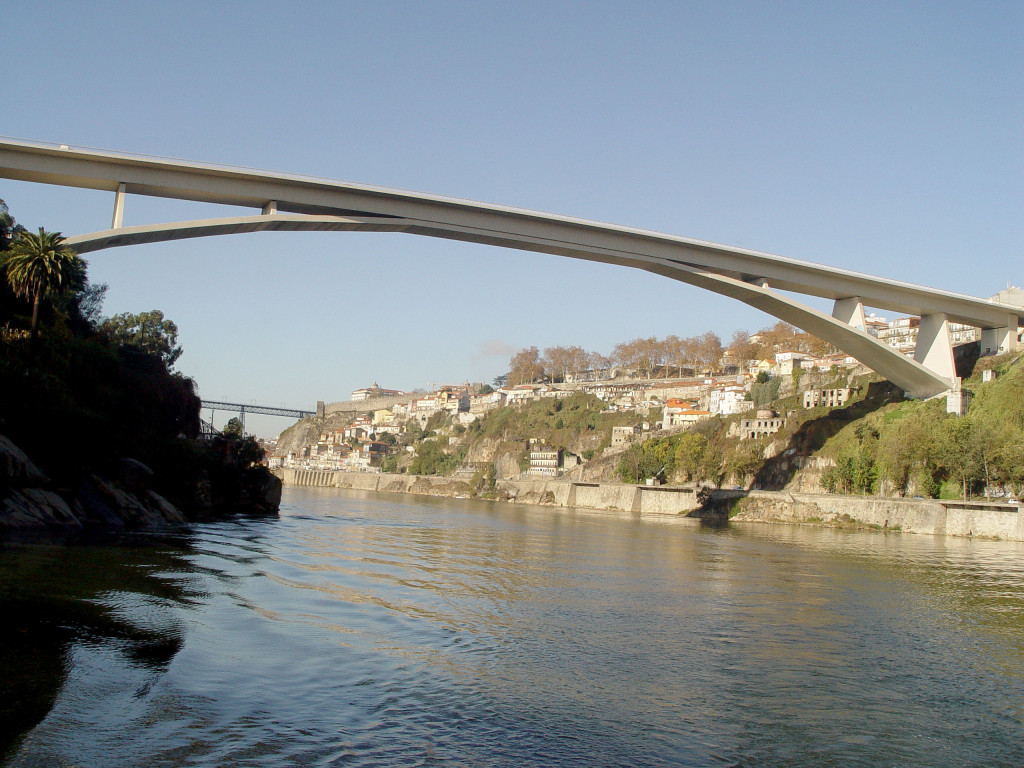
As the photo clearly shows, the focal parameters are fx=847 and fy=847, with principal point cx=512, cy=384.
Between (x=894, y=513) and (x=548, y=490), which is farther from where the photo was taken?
(x=548, y=490)

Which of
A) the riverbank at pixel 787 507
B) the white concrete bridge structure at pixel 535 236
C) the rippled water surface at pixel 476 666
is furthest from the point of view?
the riverbank at pixel 787 507

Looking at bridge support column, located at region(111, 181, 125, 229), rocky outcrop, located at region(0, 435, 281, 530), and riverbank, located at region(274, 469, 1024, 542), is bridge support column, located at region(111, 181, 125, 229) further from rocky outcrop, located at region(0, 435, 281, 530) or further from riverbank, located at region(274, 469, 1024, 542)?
riverbank, located at region(274, 469, 1024, 542)

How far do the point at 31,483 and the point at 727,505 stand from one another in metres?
41.7

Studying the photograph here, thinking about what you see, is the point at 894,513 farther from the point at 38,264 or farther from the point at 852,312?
the point at 38,264

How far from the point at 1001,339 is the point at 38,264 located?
4926 cm

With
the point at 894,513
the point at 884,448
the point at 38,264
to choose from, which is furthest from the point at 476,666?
the point at 884,448

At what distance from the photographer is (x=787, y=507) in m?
48.5

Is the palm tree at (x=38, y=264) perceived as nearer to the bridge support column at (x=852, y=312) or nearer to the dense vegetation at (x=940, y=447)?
the bridge support column at (x=852, y=312)

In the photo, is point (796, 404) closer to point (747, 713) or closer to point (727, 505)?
point (727, 505)

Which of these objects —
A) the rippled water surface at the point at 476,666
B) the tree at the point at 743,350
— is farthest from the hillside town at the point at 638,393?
the rippled water surface at the point at 476,666

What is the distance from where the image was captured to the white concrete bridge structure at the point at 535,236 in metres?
25.1

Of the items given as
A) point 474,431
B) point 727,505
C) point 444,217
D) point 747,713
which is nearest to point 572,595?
point 747,713

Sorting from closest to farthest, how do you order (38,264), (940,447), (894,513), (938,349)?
(38,264)
(940,447)
(894,513)
(938,349)

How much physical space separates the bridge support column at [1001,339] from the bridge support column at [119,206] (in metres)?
46.5
